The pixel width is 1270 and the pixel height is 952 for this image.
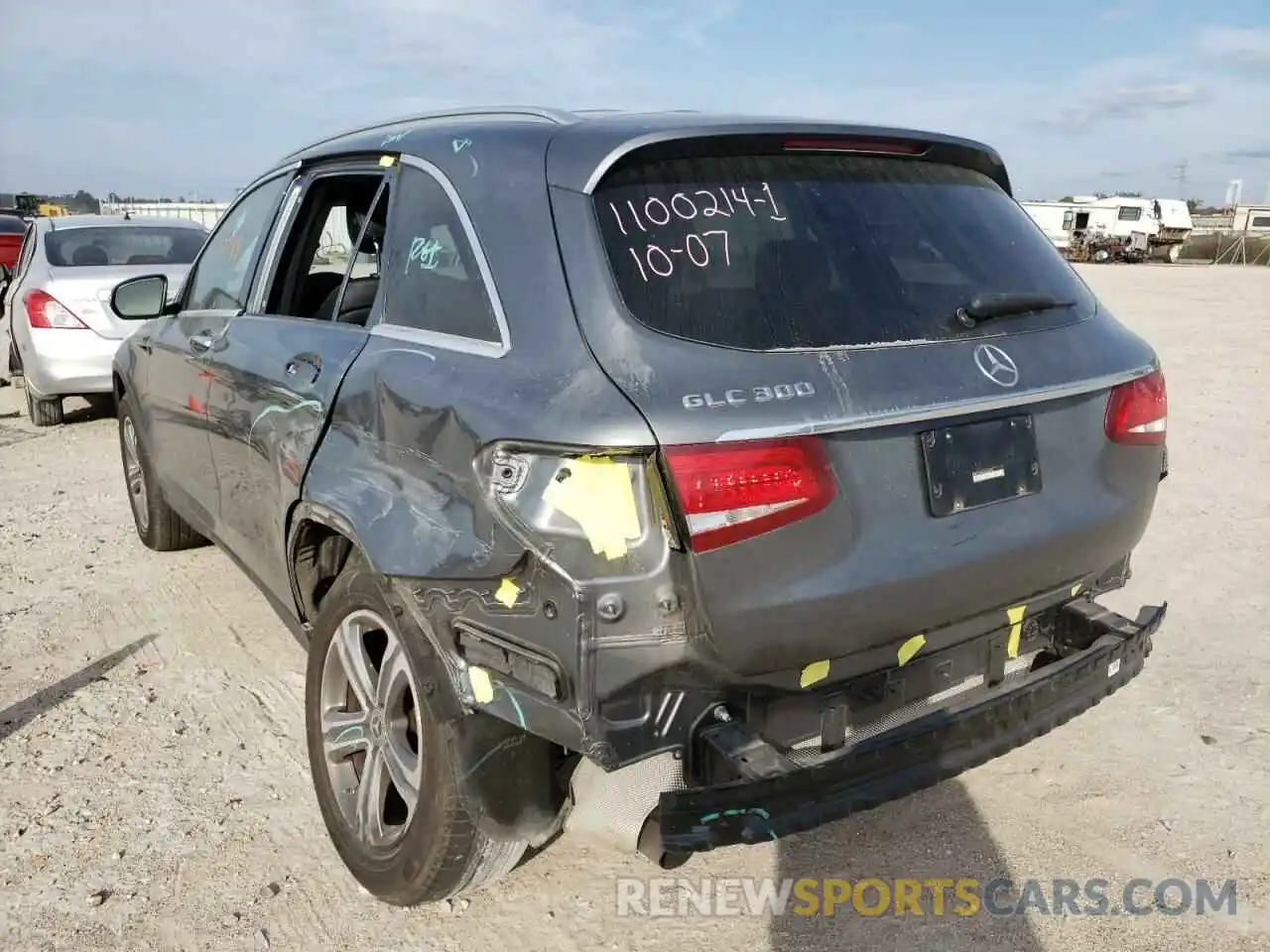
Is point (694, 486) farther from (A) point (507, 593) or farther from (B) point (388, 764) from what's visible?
(B) point (388, 764)

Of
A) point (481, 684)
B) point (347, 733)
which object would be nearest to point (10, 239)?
point (347, 733)

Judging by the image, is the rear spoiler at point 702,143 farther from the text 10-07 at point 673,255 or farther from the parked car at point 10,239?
the parked car at point 10,239

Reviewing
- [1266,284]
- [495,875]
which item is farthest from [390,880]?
[1266,284]

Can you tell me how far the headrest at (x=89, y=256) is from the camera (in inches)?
329

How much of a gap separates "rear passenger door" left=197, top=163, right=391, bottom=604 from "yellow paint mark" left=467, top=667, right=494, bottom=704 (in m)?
0.95

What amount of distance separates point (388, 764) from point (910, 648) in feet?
4.39

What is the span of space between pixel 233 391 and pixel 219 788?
1.30 m

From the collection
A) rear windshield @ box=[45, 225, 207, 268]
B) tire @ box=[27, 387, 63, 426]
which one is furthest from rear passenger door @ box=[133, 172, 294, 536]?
tire @ box=[27, 387, 63, 426]

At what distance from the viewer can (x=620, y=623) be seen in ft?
6.30

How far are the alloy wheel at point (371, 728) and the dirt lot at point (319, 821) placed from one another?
0.23 meters

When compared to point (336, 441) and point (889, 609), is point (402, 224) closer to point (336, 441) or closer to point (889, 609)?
point (336, 441)

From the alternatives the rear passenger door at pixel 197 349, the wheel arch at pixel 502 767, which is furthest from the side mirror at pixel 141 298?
the wheel arch at pixel 502 767

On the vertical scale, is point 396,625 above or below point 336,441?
below

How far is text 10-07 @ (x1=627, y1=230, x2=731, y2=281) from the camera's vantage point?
210 cm
